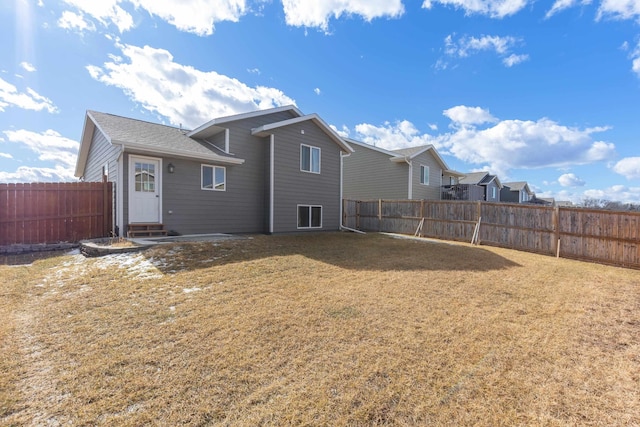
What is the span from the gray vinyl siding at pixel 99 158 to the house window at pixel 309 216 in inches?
272

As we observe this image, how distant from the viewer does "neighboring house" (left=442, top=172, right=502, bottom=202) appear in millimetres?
21359

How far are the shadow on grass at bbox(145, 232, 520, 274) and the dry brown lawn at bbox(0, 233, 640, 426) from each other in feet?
2.37

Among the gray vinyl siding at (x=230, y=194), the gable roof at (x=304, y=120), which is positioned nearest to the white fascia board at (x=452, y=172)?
the gable roof at (x=304, y=120)

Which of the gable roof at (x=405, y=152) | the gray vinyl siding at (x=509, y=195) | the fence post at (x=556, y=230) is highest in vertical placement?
the gable roof at (x=405, y=152)

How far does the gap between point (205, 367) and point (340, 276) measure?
3490 mm

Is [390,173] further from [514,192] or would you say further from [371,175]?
[514,192]

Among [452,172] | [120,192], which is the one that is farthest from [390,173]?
[120,192]

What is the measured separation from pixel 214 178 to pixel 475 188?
62.8 feet

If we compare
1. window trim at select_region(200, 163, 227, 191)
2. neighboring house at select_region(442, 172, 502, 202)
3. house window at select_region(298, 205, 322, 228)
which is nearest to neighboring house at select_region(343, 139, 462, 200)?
neighboring house at select_region(442, 172, 502, 202)

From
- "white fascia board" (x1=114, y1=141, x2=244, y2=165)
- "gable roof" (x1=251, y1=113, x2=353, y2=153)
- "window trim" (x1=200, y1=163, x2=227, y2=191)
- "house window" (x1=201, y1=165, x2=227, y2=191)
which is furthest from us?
"gable roof" (x1=251, y1=113, x2=353, y2=153)

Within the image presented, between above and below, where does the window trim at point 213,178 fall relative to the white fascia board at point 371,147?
below

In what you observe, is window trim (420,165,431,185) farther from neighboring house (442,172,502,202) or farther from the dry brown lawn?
the dry brown lawn

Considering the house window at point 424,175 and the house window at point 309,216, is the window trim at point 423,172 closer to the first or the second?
the house window at point 424,175

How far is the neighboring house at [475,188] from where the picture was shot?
21359 mm
